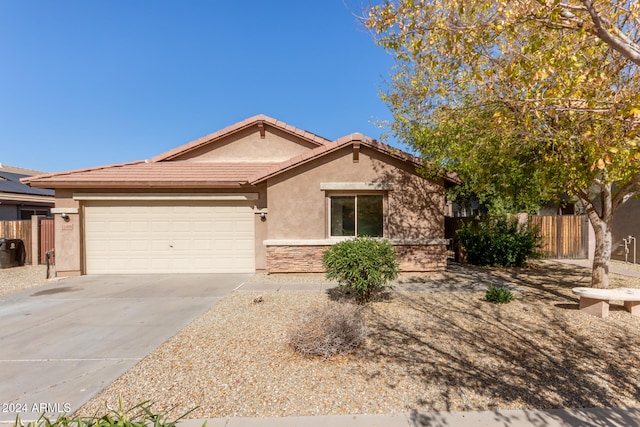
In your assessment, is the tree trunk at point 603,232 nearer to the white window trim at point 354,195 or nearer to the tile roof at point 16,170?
the white window trim at point 354,195

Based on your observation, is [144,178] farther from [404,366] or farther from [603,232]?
[603,232]

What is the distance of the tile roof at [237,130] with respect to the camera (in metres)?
12.2

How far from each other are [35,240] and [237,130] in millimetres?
9851

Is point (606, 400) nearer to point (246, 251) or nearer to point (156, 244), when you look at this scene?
point (246, 251)

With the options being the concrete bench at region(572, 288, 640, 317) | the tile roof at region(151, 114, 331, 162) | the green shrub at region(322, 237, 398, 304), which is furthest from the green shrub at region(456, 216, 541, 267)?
the tile roof at region(151, 114, 331, 162)

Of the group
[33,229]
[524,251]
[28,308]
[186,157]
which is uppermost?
[186,157]

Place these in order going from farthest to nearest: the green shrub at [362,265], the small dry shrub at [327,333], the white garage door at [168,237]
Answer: the white garage door at [168,237]
the green shrub at [362,265]
the small dry shrub at [327,333]

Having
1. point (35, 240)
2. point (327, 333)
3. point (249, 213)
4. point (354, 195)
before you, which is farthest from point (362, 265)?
point (35, 240)

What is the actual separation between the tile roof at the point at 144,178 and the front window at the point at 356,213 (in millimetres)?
3371

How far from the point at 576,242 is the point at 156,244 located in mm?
18247

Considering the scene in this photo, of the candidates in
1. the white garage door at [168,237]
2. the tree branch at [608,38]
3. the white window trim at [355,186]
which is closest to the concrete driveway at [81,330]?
the white garage door at [168,237]

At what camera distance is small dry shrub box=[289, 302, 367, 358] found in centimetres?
418

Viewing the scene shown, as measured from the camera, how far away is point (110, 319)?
6012 mm

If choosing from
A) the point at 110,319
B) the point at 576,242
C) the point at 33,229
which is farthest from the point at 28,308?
the point at 576,242
